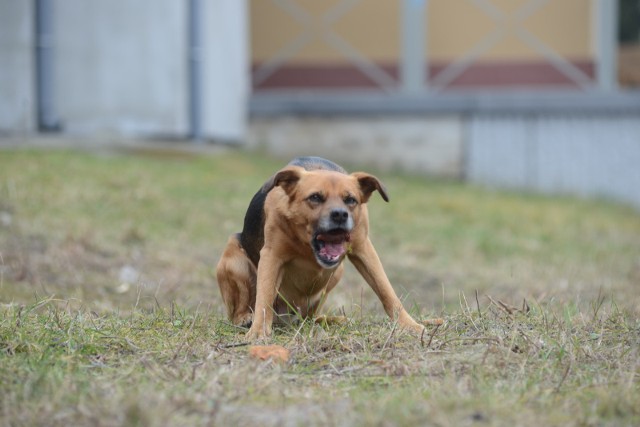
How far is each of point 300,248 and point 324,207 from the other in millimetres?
360

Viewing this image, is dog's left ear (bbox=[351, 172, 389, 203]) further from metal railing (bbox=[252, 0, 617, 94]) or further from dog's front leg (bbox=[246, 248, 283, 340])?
metal railing (bbox=[252, 0, 617, 94])

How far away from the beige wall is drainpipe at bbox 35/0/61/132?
453cm

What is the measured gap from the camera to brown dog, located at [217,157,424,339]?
493cm

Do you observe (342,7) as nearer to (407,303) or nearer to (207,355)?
(407,303)

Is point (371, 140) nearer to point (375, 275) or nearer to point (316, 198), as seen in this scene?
point (375, 275)

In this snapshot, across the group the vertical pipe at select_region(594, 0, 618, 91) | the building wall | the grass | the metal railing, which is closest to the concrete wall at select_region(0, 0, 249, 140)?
the building wall

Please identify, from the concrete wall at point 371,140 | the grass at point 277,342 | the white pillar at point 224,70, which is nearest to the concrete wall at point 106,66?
the white pillar at point 224,70

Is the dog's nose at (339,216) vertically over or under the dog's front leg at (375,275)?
over

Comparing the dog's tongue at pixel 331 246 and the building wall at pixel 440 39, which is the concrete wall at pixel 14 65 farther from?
the dog's tongue at pixel 331 246

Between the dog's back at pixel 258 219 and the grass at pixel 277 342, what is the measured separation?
0.41 meters

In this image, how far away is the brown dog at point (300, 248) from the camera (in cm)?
493

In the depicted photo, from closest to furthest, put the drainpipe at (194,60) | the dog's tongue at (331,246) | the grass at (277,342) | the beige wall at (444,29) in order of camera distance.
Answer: the grass at (277,342), the dog's tongue at (331,246), the drainpipe at (194,60), the beige wall at (444,29)

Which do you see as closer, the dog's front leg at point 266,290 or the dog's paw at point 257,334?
the dog's paw at point 257,334

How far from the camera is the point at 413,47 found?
16.7m
